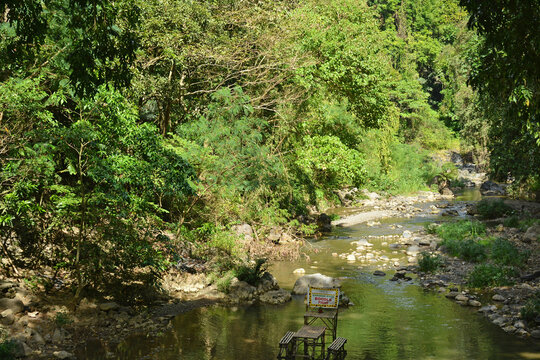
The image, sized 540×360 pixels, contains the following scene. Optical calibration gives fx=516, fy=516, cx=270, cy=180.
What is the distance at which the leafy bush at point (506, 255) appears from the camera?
15.2m

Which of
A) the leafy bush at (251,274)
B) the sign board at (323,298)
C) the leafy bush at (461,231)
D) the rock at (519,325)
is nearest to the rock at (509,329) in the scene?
the rock at (519,325)

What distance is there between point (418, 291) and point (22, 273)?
391 inches

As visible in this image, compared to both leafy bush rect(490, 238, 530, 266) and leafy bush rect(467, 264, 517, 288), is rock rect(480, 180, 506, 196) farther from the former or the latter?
leafy bush rect(467, 264, 517, 288)

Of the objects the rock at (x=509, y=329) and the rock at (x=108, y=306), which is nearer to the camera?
the rock at (x=509, y=329)

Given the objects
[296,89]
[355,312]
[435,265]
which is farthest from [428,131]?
[355,312]

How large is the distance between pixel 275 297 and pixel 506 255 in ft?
24.0

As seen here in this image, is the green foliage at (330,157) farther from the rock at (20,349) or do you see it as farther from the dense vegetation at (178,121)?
the rock at (20,349)

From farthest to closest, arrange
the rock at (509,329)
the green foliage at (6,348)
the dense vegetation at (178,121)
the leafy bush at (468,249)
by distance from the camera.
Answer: the leafy bush at (468,249)
the rock at (509,329)
the dense vegetation at (178,121)
the green foliage at (6,348)

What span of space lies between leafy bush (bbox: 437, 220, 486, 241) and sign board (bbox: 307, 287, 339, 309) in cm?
1088

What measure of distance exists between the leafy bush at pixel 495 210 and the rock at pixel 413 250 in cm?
660

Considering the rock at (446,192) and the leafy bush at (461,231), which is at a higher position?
the leafy bush at (461,231)

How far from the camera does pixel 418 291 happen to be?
14.2 meters

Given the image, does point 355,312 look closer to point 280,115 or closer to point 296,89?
point 280,115

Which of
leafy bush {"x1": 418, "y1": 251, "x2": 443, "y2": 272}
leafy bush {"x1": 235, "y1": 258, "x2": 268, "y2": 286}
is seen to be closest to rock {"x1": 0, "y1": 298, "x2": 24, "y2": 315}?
leafy bush {"x1": 235, "y1": 258, "x2": 268, "y2": 286}
